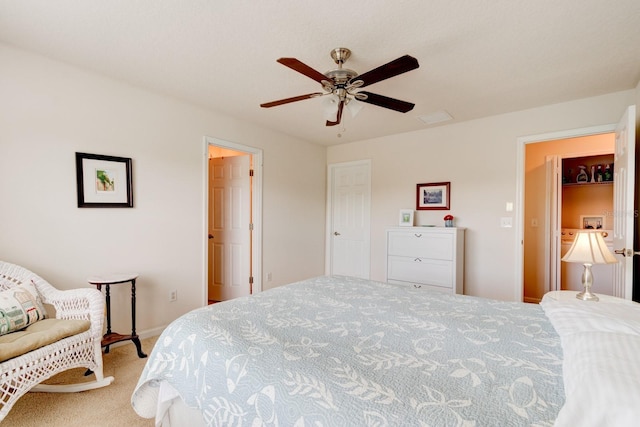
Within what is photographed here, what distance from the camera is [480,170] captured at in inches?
145

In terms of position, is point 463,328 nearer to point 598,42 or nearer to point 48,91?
point 598,42

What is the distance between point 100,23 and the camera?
192 centimetres

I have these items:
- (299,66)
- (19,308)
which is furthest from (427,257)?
(19,308)

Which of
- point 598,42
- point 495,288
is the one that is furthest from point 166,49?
point 495,288

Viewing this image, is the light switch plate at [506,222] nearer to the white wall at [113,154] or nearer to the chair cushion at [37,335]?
the white wall at [113,154]

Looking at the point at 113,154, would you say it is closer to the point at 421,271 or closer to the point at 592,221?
the point at 421,271

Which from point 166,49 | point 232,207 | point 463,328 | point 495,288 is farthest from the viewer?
point 232,207

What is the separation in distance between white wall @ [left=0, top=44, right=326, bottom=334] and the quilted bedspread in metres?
1.69

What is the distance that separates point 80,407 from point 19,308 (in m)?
0.70

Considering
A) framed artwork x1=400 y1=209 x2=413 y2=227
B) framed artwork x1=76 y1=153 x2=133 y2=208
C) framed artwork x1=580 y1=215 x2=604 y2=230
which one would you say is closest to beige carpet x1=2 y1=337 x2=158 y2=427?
framed artwork x1=76 y1=153 x2=133 y2=208

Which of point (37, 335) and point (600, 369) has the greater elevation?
point (600, 369)

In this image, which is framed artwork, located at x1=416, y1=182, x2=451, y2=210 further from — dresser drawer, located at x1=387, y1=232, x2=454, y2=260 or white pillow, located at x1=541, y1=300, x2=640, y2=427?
white pillow, located at x1=541, y1=300, x2=640, y2=427

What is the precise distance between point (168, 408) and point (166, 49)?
7.28ft

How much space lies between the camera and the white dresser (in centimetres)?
349
